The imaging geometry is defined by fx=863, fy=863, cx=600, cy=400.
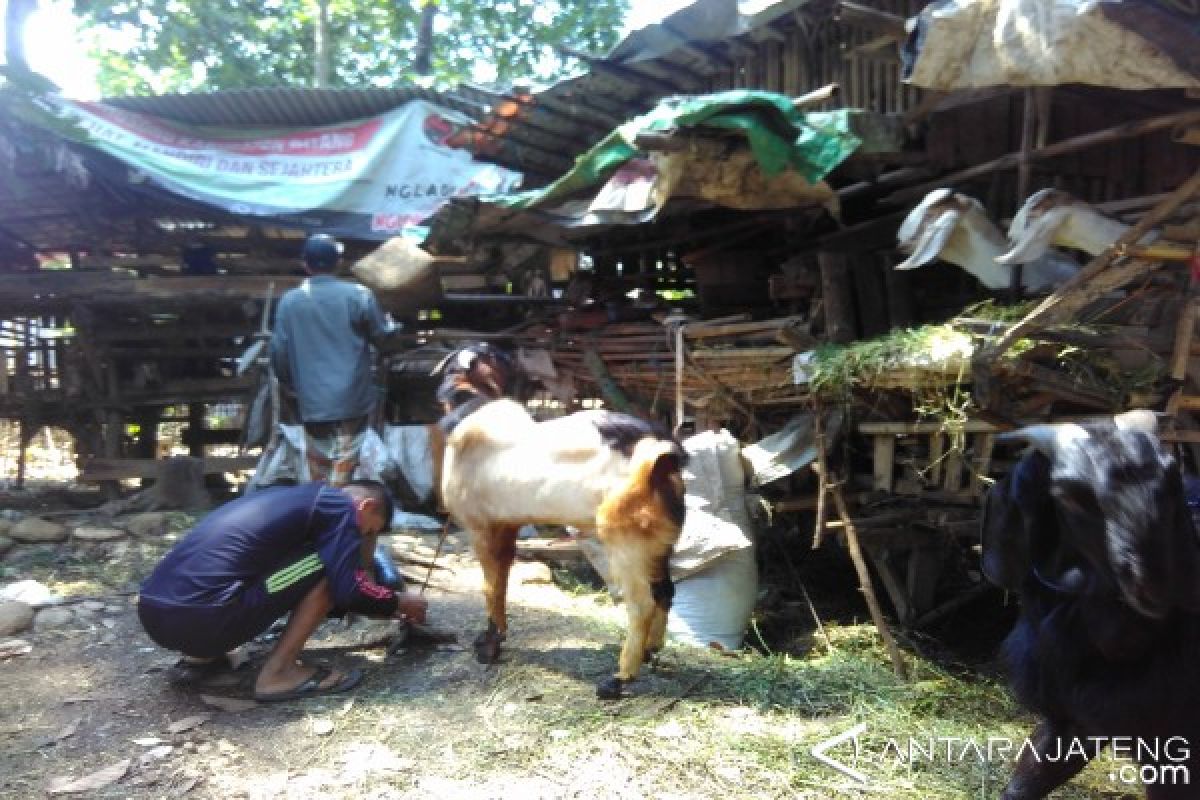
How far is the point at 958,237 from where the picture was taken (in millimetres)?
5160

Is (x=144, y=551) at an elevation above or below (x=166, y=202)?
below

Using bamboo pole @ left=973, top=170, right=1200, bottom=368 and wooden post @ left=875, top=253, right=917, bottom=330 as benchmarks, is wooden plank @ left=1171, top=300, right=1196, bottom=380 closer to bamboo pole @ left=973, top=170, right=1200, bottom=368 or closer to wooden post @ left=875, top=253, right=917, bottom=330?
bamboo pole @ left=973, top=170, right=1200, bottom=368

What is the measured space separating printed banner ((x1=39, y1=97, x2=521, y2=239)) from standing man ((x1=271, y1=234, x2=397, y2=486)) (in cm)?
325

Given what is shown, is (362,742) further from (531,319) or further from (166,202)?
(166,202)

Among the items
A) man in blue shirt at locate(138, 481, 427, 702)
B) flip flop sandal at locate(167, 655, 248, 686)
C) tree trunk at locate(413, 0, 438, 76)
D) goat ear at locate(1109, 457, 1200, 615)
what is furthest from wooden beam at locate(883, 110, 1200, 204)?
tree trunk at locate(413, 0, 438, 76)

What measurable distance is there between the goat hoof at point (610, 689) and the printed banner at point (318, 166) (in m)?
6.45

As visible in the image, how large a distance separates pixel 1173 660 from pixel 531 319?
7.39 metres

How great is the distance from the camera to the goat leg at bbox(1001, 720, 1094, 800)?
9.20ft

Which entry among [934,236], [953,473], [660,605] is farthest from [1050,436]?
[953,473]

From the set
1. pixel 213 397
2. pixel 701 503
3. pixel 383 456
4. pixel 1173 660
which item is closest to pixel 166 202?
pixel 213 397

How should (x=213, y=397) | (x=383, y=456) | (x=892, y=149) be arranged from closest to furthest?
(x=892, y=149) → (x=383, y=456) → (x=213, y=397)

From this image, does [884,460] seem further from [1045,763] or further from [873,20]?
[1045,763]

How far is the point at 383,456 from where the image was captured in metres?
8.98

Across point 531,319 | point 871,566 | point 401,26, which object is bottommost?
point 871,566
